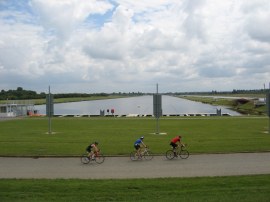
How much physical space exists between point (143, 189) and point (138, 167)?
13.3 ft

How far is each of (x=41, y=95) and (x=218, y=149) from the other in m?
175

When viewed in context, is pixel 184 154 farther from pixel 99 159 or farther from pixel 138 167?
pixel 99 159

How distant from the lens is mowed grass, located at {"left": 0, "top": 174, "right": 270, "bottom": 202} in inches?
444

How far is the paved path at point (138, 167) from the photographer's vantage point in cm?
1495

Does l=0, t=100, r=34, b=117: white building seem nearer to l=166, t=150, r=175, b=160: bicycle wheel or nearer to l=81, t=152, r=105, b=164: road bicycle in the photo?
l=81, t=152, r=105, b=164: road bicycle

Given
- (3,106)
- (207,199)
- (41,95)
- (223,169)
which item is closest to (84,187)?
(207,199)

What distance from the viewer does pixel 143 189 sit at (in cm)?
1244

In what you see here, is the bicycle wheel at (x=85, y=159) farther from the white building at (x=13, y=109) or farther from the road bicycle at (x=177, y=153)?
the white building at (x=13, y=109)

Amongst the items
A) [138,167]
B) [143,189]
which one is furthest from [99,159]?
[143,189]

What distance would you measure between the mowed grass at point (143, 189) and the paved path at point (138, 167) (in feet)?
3.72

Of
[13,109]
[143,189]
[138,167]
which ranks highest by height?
[13,109]

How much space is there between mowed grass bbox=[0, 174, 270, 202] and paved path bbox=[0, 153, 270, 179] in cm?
113

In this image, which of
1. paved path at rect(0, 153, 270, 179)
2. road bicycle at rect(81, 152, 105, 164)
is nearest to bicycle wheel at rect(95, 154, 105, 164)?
road bicycle at rect(81, 152, 105, 164)

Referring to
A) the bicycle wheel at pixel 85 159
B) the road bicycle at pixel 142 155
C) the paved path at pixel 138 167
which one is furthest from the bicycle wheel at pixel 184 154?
the bicycle wheel at pixel 85 159
